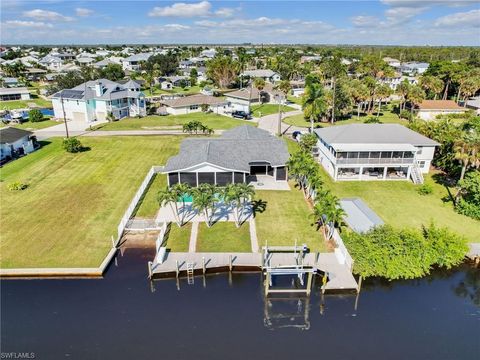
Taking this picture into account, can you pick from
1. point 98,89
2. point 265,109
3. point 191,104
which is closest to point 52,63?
point 98,89

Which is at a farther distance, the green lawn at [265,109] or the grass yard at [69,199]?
the green lawn at [265,109]

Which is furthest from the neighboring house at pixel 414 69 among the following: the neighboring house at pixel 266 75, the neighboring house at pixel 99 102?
the neighboring house at pixel 99 102

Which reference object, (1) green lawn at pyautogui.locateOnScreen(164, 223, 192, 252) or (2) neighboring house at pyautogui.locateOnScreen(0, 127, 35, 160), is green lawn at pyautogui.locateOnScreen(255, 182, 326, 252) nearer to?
(1) green lawn at pyautogui.locateOnScreen(164, 223, 192, 252)

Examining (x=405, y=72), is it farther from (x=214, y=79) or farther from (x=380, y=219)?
(x=380, y=219)

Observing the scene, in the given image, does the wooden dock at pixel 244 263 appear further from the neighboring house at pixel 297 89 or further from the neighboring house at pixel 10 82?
the neighboring house at pixel 10 82

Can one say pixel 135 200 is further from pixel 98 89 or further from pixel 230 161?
pixel 98 89
